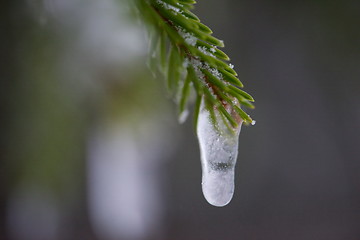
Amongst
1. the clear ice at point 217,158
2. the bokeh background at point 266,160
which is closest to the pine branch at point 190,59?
the clear ice at point 217,158

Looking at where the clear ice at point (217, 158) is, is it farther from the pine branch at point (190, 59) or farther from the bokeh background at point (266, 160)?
the bokeh background at point (266, 160)

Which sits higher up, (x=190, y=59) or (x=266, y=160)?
(x=266, y=160)

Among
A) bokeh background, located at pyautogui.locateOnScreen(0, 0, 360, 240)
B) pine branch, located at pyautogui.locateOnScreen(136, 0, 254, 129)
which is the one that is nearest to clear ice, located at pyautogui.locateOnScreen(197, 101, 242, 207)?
pine branch, located at pyautogui.locateOnScreen(136, 0, 254, 129)

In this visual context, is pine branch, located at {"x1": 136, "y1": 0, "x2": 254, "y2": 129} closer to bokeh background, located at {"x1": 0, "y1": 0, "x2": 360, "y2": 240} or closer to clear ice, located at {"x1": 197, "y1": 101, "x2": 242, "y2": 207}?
clear ice, located at {"x1": 197, "y1": 101, "x2": 242, "y2": 207}

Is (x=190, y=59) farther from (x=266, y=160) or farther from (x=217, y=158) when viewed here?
(x=266, y=160)

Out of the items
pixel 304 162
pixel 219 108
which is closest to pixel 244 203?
pixel 304 162

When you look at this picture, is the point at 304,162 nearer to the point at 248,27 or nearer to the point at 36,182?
the point at 248,27

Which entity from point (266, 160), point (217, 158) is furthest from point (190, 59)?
point (266, 160)
